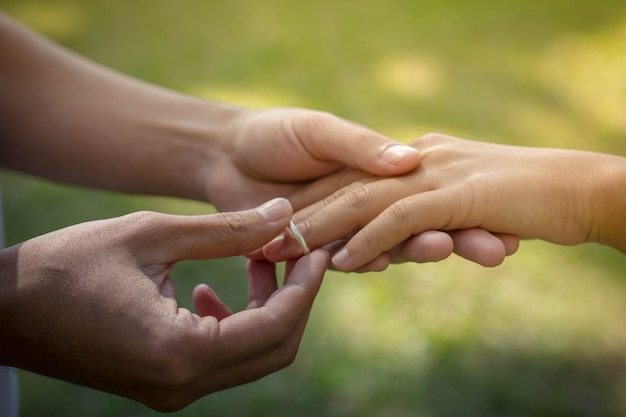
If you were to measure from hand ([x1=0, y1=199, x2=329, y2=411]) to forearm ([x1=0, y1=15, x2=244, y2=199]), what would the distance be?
1.90 feet

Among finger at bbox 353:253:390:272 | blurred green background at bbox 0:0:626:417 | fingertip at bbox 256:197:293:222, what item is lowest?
blurred green background at bbox 0:0:626:417

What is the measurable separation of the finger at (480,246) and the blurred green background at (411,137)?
32.3 inches

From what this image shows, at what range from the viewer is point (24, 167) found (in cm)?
167

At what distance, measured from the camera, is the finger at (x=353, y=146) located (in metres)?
1.58

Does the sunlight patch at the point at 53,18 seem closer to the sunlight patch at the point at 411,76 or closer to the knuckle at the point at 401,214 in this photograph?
the sunlight patch at the point at 411,76

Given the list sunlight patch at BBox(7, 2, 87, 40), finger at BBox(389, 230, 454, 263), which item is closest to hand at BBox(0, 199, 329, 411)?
finger at BBox(389, 230, 454, 263)

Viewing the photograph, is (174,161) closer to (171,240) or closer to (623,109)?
(171,240)

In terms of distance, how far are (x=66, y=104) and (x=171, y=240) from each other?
2.23 feet

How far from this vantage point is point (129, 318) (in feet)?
3.57

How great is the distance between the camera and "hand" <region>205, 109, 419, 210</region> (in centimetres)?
160

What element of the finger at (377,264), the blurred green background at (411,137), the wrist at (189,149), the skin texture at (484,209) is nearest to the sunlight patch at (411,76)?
the blurred green background at (411,137)

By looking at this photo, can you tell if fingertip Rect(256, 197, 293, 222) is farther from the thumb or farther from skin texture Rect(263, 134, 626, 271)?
skin texture Rect(263, 134, 626, 271)

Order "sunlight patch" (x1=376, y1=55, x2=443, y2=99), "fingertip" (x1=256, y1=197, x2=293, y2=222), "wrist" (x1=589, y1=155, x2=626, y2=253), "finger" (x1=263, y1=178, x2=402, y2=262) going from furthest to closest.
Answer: "sunlight patch" (x1=376, y1=55, x2=443, y2=99), "finger" (x1=263, y1=178, x2=402, y2=262), "wrist" (x1=589, y1=155, x2=626, y2=253), "fingertip" (x1=256, y1=197, x2=293, y2=222)

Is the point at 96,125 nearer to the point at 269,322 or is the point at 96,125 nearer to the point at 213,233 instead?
the point at 213,233
